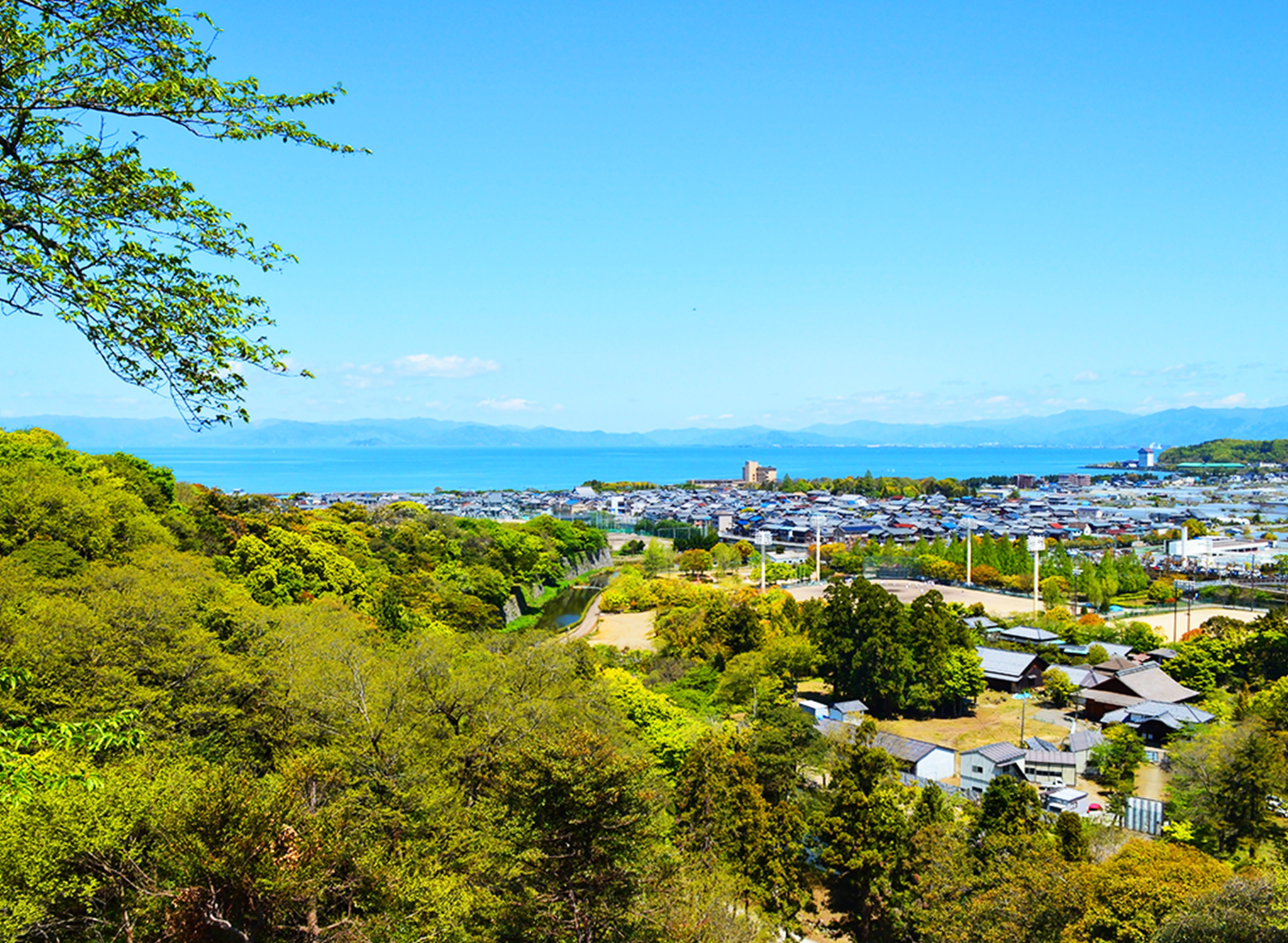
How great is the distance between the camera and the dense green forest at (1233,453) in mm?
98750

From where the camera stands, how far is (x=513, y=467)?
13450 cm

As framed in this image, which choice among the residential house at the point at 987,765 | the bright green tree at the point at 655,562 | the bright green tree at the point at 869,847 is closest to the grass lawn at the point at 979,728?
the residential house at the point at 987,765

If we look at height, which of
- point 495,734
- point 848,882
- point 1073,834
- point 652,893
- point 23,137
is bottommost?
point 848,882

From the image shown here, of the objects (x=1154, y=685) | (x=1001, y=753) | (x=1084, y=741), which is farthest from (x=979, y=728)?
(x=1154, y=685)

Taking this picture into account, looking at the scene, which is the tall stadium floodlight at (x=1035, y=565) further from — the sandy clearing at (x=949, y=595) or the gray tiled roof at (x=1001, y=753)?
the gray tiled roof at (x=1001, y=753)

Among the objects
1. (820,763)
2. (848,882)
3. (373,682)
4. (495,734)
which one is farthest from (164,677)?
(820,763)

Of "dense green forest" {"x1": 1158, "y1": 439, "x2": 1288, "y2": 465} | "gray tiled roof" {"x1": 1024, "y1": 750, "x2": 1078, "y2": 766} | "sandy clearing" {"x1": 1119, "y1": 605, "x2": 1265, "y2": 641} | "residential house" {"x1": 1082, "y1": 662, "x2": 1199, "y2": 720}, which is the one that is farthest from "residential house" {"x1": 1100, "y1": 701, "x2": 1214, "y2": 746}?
"dense green forest" {"x1": 1158, "y1": 439, "x2": 1288, "y2": 465}

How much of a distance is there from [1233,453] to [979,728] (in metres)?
116

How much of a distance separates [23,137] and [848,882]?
1060 centimetres

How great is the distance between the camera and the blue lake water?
303ft

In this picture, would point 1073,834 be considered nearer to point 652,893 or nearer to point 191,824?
point 652,893

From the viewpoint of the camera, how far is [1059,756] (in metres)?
13.4

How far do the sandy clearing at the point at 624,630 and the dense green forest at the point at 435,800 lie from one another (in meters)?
6.25

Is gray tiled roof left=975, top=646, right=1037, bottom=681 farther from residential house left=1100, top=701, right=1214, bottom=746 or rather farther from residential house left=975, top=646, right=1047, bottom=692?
residential house left=1100, top=701, right=1214, bottom=746
